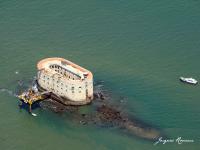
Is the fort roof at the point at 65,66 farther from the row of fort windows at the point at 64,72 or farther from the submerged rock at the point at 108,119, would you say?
the submerged rock at the point at 108,119

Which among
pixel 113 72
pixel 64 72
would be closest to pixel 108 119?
pixel 64 72

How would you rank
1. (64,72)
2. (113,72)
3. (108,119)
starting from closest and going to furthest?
(108,119)
(64,72)
(113,72)

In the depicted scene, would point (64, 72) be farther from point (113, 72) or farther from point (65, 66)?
point (113, 72)

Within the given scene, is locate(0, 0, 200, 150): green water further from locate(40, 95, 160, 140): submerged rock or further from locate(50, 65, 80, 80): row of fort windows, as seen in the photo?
locate(50, 65, 80, 80): row of fort windows

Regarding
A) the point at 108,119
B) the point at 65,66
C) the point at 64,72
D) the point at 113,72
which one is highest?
the point at 65,66

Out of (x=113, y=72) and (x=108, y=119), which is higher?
(x=113, y=72)

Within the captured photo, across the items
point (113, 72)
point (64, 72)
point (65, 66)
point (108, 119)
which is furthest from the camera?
point (113, 72)

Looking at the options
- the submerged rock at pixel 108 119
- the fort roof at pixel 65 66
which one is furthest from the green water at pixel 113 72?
the fort roof at pixel 65 66
